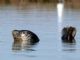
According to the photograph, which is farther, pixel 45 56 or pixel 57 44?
pixel 57 44

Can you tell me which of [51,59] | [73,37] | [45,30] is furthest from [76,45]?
[45,30]

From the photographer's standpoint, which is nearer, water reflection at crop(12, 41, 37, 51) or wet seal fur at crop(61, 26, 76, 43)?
water reflection at crop(12, 41, 37, 51)

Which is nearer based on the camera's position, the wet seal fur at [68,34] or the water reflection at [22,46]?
the water reflection at [22,46]

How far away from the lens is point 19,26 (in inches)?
1412

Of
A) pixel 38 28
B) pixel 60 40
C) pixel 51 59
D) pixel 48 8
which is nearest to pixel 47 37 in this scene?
pixel 60 40

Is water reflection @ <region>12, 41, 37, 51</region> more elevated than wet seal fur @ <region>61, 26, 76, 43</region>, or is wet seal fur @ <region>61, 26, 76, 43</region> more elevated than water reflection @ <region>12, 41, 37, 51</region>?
wet seal fur @ <region>61, 26, 76, 43</region>

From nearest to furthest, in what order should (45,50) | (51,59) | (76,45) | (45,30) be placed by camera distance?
(51,59) → (45,50) → (76,45) → (45,30)

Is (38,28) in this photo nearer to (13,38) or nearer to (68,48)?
(13,38)

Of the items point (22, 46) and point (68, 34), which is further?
point (68, 34)

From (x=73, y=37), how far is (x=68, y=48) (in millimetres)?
3648

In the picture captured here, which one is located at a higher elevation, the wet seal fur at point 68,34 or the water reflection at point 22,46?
the wet seal fur at point 68,34

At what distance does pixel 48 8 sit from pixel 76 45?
3368cm

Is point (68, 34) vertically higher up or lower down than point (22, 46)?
higher up

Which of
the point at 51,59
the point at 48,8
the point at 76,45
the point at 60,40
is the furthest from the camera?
the point at 48,8
